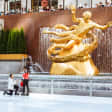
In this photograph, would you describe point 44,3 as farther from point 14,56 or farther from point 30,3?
point 14,56

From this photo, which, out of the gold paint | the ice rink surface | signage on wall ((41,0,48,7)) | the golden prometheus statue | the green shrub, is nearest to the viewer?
the ice rink surface

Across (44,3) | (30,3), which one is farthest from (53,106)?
(30,3)

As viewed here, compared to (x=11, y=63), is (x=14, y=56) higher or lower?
higher

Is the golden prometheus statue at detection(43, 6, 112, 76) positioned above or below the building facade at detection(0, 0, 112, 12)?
below

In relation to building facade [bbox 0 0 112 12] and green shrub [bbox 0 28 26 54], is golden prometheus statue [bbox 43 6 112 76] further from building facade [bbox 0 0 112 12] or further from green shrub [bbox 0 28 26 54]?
building facade [bbox 0 0 112 12]

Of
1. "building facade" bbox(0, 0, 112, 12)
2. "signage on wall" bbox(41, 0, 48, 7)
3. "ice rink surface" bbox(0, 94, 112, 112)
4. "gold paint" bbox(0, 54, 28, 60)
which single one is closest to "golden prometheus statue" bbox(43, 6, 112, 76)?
"gold paint" bbox(0, 54, 28, 60)

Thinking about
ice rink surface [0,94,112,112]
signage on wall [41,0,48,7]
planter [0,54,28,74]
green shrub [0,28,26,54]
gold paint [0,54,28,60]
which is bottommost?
planter [0,54,28,74]

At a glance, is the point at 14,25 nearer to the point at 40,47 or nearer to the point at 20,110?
the point at 40,47

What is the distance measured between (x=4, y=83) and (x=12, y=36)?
5.07 metres

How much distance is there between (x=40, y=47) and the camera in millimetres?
17422

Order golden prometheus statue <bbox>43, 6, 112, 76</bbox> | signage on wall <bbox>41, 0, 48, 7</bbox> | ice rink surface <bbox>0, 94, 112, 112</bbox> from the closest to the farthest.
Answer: ice rink surface <bbox>0, 94, 112, 112</bbox> → golden prometheus statue <bbox>43, 6, 112, 76</bbox> → signage on wall <bbox>41, 0, 48, 7</bbox>

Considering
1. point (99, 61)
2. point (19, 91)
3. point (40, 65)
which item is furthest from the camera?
point (40, 65)

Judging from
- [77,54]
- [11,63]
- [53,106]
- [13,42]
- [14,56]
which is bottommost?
[11,63]

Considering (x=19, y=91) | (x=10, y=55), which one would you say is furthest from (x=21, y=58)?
(x=19, y=91)
